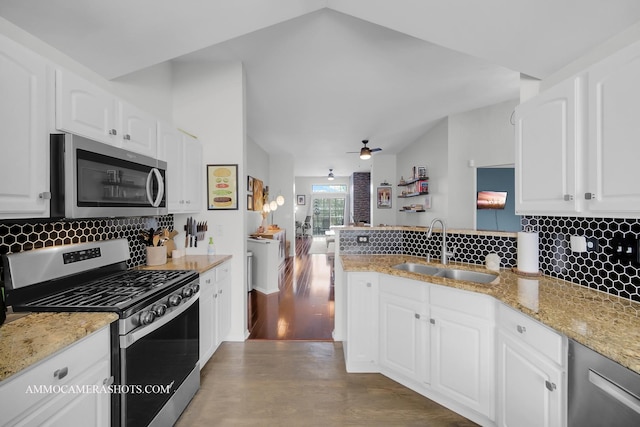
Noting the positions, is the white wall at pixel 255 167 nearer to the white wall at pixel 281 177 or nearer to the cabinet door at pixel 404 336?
the white wall at pixel 281 177

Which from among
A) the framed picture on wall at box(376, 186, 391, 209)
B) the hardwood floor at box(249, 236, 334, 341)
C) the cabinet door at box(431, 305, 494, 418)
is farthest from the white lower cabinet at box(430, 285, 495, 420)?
the framed picture on wall at box(376, 186, 391, 209)

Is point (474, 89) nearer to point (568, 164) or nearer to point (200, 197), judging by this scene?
point (568, 164)

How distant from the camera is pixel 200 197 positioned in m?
2.71

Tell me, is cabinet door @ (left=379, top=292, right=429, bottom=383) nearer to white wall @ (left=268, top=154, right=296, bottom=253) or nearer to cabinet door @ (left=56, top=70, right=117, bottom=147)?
cabinet door @ (left=56, top=70, right=117, bottom=147)

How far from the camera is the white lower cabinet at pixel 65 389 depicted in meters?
0.84

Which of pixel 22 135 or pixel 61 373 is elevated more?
pixel 22 135

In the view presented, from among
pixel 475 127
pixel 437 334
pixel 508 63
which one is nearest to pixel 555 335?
pixel 437 334

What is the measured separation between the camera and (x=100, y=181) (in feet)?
4.84

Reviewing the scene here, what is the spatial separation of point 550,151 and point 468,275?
42.5 inches

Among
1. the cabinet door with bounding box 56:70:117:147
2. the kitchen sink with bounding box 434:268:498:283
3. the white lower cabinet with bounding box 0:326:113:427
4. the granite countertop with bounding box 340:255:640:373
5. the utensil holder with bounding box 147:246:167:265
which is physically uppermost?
the cabinet door with bounding box 56:70:117:147

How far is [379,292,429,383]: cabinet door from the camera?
1.86 metres

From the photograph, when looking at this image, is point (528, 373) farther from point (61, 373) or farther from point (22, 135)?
point (22, 135)

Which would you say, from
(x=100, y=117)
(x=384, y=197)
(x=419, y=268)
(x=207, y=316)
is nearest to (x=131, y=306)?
(x=207, y=316)

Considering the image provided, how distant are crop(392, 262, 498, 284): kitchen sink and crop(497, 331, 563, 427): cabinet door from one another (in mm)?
604
